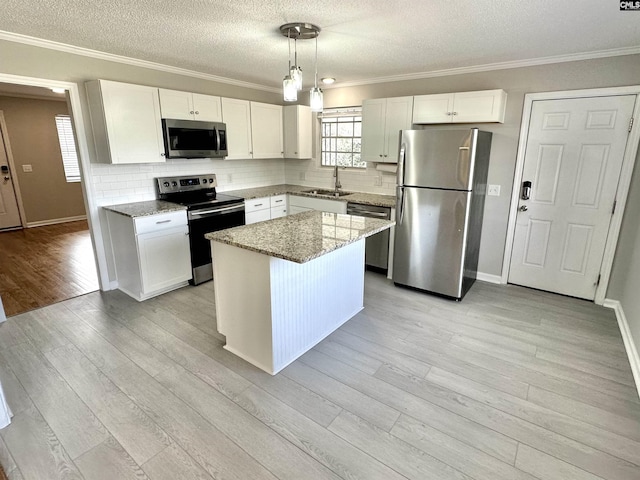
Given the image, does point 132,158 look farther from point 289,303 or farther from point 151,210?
point 289,303

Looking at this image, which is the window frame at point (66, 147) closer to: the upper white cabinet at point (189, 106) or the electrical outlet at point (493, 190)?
the upper white cabinet at point (189, 106)

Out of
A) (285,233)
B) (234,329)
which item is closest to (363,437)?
(234,329)

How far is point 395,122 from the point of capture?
3947 millimetres

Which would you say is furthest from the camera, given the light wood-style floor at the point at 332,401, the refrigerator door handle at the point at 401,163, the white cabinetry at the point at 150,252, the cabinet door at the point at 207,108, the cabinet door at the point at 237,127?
the cabinet door at the point at 237,127

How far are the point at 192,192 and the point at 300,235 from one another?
238 cm

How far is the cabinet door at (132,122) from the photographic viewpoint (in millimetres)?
3182

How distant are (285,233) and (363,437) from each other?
1.35 metres

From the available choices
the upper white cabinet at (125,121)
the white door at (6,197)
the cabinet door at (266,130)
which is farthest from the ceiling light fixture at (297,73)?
the white door at (6,197)

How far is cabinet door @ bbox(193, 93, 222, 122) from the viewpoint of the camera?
387cm

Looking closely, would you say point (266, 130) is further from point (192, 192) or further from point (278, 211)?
point (192, 192)

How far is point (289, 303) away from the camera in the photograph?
7.77 feet

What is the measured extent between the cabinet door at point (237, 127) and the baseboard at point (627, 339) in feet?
14.2

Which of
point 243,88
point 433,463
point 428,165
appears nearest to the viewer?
point 433,463

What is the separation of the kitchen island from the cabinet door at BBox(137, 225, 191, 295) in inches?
46.6
